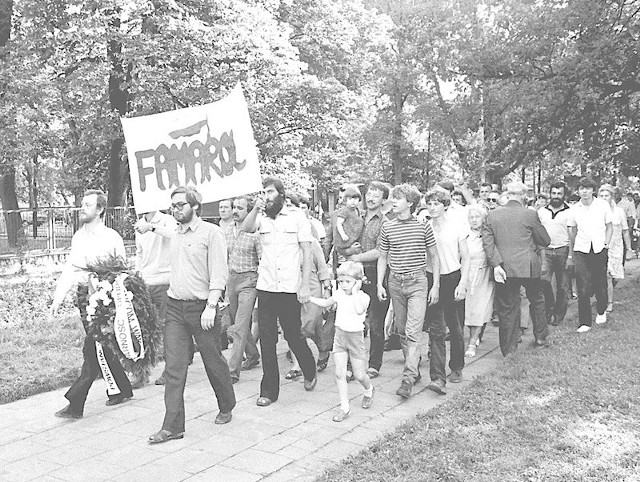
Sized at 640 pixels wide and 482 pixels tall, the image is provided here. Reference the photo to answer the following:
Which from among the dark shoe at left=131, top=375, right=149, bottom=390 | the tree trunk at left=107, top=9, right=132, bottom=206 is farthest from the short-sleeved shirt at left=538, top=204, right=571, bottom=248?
the tree trunk at left=107, top=9, right=132, bottom=206

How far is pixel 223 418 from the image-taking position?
630 cm

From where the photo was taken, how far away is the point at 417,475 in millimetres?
4918

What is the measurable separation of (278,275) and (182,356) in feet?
4.19

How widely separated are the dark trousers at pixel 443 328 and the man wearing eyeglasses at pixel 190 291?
2.25 meters

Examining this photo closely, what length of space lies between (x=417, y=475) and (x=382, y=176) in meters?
40.6

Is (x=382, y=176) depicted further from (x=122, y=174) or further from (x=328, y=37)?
(x=122, y=174)

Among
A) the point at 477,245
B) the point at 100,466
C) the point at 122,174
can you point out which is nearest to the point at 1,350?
the point at 100,466

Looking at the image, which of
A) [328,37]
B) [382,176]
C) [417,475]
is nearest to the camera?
[417,475]

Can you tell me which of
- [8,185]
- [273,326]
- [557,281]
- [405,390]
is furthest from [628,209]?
[8,185]

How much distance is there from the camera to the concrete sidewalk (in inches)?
204

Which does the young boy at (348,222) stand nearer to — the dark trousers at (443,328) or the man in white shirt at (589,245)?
the dark trousers at (443,328)

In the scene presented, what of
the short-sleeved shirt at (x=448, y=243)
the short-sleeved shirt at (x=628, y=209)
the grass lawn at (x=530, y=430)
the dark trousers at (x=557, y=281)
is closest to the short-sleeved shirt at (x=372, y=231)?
the short-sleeved shirt at (x=448, y=243)

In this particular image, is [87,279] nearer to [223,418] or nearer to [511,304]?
[223,418]

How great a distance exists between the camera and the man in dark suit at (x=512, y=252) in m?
8.63
